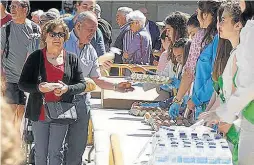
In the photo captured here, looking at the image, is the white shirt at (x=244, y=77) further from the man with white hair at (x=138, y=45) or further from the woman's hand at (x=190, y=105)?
the man with white hair at (x=138, y=45)

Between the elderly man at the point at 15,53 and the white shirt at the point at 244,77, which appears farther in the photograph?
the elderly man at the point at 15,53

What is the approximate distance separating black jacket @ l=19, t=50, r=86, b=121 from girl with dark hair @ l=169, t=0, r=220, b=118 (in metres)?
0.83

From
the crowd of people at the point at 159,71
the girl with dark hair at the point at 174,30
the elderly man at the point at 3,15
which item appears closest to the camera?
the crowd of people at the point at 159,71

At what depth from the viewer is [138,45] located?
30.3ft

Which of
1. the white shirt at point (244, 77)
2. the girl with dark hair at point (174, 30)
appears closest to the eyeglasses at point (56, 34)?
the girl with dark hair at point (174, 30)

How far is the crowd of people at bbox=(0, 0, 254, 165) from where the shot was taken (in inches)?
130

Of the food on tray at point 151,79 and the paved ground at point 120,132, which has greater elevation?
the food on tray at point 151,79

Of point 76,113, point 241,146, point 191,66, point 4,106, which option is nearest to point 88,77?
point 76,113

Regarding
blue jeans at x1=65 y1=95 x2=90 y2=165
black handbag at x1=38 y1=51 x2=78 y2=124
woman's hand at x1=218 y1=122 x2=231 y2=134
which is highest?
woman's hand at x1=218 y1=122 x2=231 y2=134

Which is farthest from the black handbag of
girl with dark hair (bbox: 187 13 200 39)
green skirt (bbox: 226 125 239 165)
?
green skirt (bbox: 226 125 239 165)

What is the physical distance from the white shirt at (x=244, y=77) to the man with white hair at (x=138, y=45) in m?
5.80

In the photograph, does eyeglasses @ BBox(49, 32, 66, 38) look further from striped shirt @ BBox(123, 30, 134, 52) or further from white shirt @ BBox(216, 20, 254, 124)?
striped shirt @ BBox(123, 30, 134, 52)

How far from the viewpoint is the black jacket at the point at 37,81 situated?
495 cm

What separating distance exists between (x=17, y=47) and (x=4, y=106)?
532 centimetres
